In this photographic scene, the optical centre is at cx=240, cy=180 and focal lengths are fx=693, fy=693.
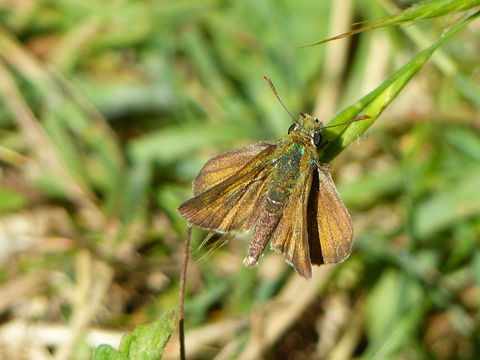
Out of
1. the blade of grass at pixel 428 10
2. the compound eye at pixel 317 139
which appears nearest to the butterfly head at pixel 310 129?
the compound eye at pixel 317 139

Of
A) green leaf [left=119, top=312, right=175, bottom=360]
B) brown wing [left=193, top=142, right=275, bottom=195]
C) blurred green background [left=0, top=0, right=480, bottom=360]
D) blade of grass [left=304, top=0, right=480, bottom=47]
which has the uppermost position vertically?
blurred green background [left=0, top=0, right=480, bottom=360]

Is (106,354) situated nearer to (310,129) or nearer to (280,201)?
(280,201)

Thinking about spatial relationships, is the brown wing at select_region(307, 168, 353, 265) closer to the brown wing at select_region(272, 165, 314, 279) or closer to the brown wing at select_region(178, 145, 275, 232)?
the brown wing at select_region(272, 165, 314, 279)

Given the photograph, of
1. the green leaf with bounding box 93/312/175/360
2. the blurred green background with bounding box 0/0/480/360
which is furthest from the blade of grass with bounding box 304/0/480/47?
the blurred green background with bounding box 0/0/480/360

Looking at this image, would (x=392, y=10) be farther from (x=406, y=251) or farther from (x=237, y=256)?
(x=237, y=256)

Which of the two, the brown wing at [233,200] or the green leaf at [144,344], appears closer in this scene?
the green leaf at [144,344]

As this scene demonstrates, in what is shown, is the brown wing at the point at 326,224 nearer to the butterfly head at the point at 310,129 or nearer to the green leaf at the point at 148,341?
the butterfly head at the point at 310,129

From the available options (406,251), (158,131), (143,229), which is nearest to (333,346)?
(406,251)

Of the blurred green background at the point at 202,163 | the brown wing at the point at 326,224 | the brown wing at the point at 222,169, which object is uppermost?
the blurred green background at the point at 202,163
